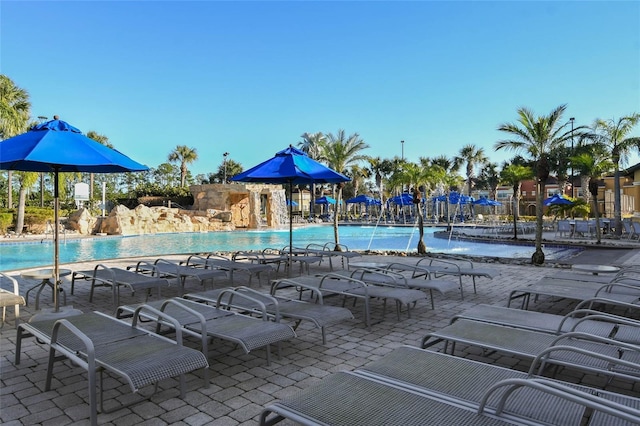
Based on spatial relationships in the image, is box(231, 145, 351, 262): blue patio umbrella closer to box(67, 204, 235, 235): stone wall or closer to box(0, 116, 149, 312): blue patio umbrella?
box(0, 116, 149, 312): blue patio umbrella

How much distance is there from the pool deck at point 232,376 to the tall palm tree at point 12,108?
53.1ft

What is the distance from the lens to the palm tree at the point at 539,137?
10078mm

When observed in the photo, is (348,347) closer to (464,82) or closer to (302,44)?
(464,82)

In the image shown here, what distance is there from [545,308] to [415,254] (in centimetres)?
638

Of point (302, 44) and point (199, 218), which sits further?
point (199, 218)

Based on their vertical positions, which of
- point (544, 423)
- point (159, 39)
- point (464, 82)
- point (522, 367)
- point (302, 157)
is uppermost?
point (159, 39)

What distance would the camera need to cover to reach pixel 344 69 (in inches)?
870

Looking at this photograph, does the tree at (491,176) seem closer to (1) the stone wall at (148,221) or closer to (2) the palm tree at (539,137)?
(1) the stone wall at (148,221)

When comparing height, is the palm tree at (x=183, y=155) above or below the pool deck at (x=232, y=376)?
above

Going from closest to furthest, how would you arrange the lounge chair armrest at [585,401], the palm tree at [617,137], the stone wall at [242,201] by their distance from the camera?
the lounge chair armrest at [585,401] → the palm tree at [617,137] → the stone wall at [242,201]

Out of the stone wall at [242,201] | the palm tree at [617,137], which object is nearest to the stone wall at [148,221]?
the stone wall at [242,201]

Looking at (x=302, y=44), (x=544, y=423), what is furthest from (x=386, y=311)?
(x=302, y=44)

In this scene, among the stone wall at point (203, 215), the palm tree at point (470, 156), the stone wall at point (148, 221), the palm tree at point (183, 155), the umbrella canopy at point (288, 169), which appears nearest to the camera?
the umbrella canopy at point (288, 169)

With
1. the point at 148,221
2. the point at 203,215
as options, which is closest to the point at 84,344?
the point at 148,221
